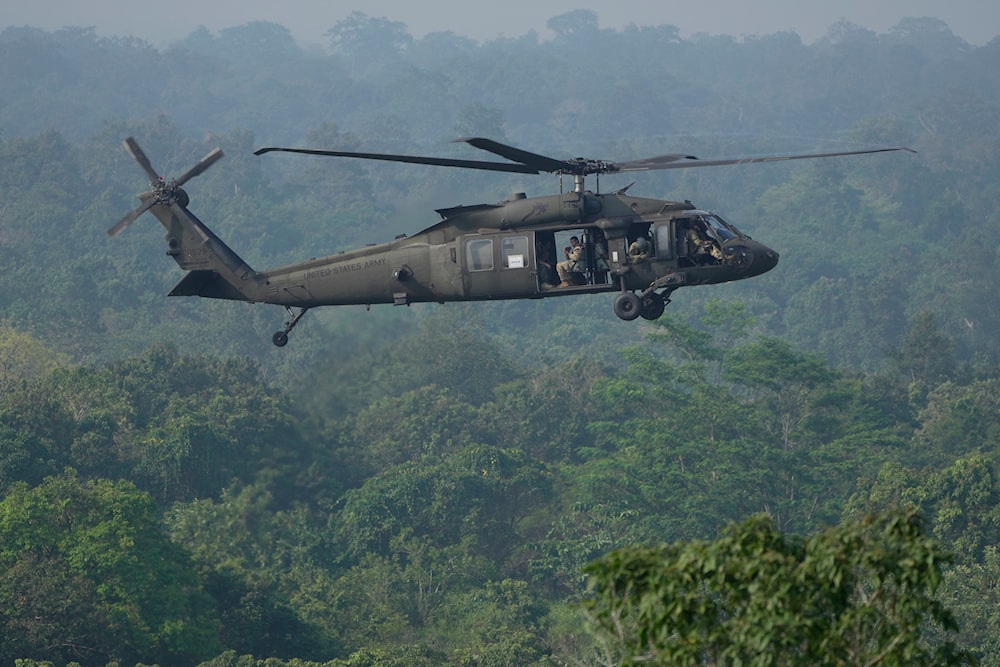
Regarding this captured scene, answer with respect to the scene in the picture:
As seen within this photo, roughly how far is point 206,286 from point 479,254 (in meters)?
5.46

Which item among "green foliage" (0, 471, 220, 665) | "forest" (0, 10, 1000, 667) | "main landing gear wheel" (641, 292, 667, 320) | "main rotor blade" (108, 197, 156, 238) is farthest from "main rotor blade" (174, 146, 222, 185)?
"green foliage" (0, 471, 220, 665)

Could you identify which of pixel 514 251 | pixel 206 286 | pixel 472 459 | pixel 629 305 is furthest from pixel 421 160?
pixel 472 459

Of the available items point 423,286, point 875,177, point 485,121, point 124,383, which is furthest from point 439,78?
point 423,286

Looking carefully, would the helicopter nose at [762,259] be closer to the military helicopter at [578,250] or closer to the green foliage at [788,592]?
the military helicopter at [578,250]

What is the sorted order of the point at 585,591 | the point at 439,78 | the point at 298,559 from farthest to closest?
the point at 439,78, the point at 298,559, the point at 585,591

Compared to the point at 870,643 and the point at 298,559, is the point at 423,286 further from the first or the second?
the point at 298,559

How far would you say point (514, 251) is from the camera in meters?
25.3

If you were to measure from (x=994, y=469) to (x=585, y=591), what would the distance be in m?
15.5

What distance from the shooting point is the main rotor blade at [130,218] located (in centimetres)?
2644

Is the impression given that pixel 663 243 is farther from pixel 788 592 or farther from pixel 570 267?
pixel 788 592

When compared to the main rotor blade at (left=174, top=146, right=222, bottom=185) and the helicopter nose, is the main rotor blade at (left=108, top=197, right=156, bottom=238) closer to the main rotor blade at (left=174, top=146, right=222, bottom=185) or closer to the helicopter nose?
the main rotor blade at (left=174, top=146, right=222, bottom=185)

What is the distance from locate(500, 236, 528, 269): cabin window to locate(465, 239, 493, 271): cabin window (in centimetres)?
22

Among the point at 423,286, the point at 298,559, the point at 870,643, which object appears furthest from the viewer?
the point at 298,559

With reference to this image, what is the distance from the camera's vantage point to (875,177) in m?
147
